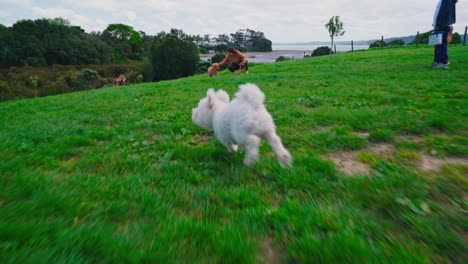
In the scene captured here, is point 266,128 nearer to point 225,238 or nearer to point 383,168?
point 383,168

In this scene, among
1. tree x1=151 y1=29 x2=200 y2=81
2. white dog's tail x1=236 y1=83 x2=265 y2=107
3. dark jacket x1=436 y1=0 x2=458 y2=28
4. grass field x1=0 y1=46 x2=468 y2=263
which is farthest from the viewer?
tree x1=151 y1=29 x2=200 y2=81

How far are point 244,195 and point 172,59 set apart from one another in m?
44.1

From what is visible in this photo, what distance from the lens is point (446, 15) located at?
11062 millimetres

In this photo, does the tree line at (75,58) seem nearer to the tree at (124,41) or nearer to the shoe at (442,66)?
the tree at (124,41)

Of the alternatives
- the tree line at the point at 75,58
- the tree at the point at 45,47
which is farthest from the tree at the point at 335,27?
the tree at the point at 45,47

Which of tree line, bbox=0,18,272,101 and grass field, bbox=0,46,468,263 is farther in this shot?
tree line, bbox=0,18,272,101

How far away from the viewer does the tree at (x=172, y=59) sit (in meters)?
43.8

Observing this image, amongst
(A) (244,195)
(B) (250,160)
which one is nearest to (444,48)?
(B) (250,160)

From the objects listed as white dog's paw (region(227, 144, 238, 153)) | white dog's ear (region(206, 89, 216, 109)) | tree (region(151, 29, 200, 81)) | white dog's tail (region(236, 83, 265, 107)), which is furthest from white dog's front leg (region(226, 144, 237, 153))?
tree (region(151, 29, 200, 81))

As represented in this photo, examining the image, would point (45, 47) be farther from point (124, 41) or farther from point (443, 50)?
point (443, 50)

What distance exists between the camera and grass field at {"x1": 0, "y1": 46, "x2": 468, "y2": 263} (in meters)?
1.85

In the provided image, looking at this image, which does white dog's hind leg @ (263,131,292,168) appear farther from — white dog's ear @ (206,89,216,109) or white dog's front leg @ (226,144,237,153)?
white dog's ear @ (206,89,216,109)

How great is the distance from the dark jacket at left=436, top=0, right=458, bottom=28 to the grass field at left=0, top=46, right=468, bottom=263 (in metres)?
8.38

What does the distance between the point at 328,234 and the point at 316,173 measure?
1181mm
